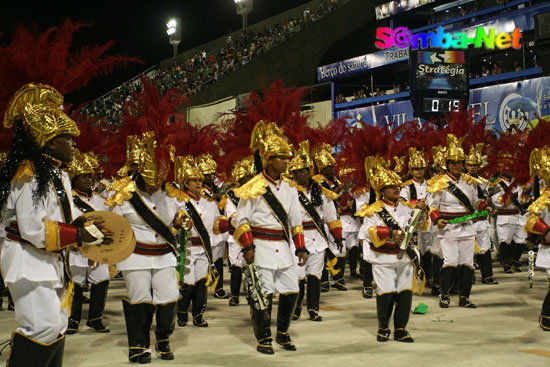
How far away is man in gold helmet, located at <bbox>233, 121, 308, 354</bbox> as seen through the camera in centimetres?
699

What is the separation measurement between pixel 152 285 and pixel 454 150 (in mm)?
5139

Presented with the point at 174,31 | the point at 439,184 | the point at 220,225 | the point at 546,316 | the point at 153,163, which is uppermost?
the point at 174,31

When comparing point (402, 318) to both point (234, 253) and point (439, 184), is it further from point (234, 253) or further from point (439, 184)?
point (234, 253)

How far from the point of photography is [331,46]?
36.3 meters

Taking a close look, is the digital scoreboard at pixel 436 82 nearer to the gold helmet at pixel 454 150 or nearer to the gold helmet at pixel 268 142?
the gold helmet at pixel 454 150

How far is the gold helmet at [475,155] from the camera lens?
10953 mm

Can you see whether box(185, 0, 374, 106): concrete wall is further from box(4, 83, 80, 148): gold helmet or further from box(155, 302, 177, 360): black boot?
box(4, 83, 80, 148): gold helmet

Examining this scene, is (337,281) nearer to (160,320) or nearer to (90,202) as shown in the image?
(90,202)

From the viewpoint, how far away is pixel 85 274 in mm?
8586

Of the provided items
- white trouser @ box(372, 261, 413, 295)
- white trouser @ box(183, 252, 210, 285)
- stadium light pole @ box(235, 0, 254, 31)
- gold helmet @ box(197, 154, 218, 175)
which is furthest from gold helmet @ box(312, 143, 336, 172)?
stadium light pole @ box(235, 0, 254, 31)

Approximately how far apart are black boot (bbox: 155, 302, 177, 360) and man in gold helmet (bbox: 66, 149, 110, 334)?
170 centimetres

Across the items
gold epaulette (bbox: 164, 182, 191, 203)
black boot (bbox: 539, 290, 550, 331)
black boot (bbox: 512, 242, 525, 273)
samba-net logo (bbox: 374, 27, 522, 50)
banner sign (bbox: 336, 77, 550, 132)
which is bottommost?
black boot (bbox: 539, 290, 550, 331)

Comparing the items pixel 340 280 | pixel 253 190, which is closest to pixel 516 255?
pixel 340 280

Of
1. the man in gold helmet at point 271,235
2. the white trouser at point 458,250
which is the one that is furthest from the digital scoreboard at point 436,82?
the man in gold helmet at point 271,235
